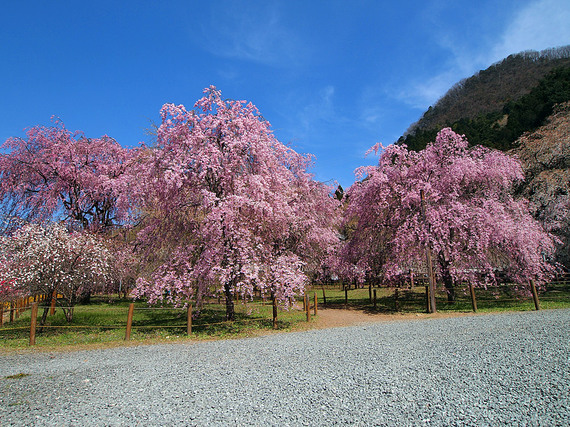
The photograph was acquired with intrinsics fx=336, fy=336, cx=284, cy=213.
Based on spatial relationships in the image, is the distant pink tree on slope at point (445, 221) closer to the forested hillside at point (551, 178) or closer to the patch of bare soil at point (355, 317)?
the patch of bare soil at point (355, 317)

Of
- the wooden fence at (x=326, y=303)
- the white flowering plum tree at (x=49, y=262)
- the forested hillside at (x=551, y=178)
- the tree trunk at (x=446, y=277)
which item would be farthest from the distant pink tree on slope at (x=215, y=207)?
the forested hillside at (x=551, y=178)

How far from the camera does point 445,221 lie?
54.4 feet

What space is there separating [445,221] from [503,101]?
230 ft

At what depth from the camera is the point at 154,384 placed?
20.2 ft

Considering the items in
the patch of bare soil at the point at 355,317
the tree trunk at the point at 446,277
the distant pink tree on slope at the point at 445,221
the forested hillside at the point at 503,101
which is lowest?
the patch of bare soil at the point at 355,317

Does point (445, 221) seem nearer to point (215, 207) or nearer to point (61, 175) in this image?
point (215, 207)

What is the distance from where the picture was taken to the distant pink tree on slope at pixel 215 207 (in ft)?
38.9

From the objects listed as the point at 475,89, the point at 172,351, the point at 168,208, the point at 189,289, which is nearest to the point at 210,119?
the point at 168,208

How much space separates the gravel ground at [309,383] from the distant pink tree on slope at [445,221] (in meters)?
6.95

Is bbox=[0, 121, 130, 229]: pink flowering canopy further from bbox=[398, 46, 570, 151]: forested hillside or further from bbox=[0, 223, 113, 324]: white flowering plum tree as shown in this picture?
bbox=[398, 46, 570, 151]: forested hillside

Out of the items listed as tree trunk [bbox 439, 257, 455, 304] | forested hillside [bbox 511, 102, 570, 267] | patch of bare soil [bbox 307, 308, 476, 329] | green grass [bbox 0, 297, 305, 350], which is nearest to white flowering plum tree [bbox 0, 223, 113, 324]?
green grass [bbox 0, 297, 305, 350]

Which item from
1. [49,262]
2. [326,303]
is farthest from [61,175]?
[326,303]

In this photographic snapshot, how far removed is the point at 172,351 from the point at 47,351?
13.3 ft

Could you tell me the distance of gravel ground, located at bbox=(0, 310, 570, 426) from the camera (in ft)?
14.8
